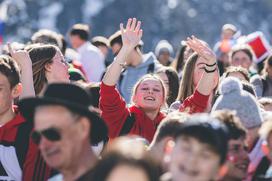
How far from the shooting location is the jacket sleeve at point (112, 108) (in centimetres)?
1022

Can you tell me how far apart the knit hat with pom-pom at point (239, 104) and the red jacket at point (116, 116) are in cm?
131

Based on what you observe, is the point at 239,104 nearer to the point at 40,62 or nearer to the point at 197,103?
the point at 197,103

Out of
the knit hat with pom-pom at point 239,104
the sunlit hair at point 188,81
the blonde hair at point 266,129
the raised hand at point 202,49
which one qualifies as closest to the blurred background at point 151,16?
the sunlit hair at point 188,81

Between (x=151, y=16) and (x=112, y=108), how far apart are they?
113 feet

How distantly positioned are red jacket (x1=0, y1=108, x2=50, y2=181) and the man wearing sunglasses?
146cm

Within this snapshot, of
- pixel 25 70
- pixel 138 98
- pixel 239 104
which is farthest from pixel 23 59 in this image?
pixel 239 104

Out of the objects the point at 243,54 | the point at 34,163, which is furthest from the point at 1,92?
the point at 243,54

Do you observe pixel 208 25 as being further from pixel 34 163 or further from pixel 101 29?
pixel 34 163

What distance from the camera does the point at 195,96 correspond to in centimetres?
1049

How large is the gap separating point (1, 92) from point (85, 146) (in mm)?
1842

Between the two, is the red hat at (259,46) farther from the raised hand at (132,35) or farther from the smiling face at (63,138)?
the smiling face at (63,138)

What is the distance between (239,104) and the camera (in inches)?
349

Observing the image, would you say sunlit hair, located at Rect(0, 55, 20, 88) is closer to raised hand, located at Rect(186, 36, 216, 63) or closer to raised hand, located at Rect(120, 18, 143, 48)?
raised hand, located at Rect(120, 18, 143, 48)

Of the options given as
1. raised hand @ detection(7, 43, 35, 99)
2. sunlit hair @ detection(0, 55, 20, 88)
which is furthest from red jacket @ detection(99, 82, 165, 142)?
sunlit hair @ detection(0, 55, 20, 88)
